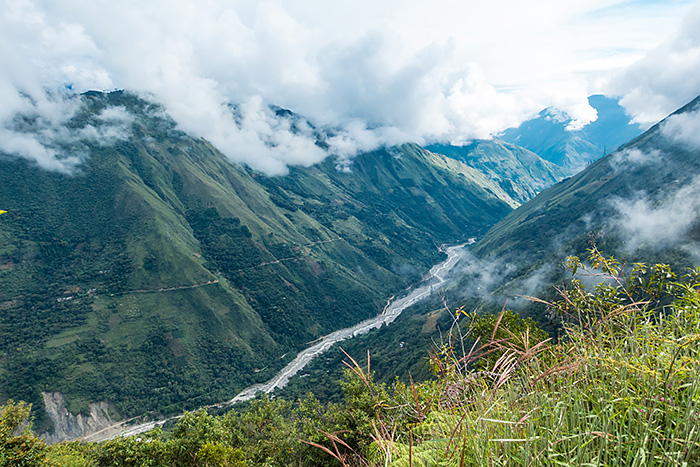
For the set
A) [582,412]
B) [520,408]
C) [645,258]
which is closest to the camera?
[582,412]

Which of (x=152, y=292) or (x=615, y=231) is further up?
(x=152, y=292)

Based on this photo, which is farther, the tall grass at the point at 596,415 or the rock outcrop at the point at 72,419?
the rock outcrop at the point at 72,419

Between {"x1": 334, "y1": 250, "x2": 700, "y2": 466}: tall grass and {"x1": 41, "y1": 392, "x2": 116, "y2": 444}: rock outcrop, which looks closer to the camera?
{"x1": 334, "y1": 250, "x2": 700, "y2": 466}: tall grass

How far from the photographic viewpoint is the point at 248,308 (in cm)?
19138

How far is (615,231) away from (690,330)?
163 m

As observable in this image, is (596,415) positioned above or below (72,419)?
below

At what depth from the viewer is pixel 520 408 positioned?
6.03 metres

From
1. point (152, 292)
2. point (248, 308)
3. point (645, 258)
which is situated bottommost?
point (645, 258)

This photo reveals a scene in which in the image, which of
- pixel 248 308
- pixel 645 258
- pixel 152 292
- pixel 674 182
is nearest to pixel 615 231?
pixel 645 258

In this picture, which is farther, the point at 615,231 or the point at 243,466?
the point at 615,231

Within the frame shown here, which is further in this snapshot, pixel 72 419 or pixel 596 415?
pixel 72 419

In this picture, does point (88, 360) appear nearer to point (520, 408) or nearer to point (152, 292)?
point (152, 292)

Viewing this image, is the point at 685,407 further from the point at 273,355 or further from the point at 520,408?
the point at 273,355

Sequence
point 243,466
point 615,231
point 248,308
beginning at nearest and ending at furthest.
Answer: point 243,466 < point 615,231 < point 248,308
